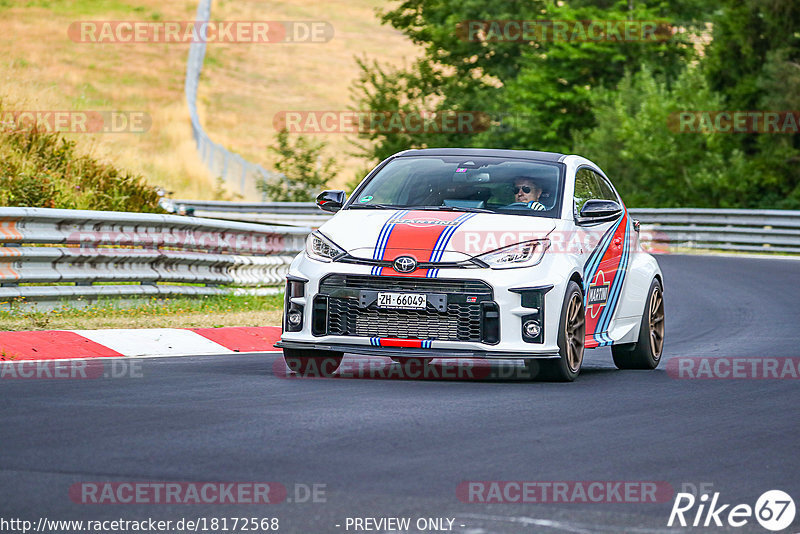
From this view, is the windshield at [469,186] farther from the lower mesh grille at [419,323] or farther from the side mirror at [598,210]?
the lower mesh grille at [419,323]

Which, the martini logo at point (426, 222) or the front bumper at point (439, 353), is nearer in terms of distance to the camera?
the front bumper at point (439, 353)

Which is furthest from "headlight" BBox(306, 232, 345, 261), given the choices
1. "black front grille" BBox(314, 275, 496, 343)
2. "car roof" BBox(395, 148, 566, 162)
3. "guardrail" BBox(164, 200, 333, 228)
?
"guardrail" BBox(164, 200, 333, 228)

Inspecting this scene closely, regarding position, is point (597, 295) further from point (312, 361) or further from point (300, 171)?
point (300, 171)

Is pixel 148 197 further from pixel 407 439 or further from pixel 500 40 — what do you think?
pixel 500 40

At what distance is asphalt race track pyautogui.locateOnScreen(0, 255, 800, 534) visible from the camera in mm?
5590

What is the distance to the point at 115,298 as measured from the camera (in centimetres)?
1420

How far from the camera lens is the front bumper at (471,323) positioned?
9.55 m

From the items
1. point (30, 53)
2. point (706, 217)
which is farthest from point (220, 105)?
point (706, 217)

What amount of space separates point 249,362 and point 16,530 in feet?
20.1

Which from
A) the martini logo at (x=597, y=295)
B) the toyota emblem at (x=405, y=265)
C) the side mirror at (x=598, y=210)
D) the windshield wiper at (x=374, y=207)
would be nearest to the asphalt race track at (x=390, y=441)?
the martini logo at (x=597, y=295)

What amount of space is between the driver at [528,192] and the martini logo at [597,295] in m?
0.75

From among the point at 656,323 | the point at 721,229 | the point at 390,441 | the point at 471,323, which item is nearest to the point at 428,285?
the point at 471,323

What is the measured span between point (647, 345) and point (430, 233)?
3044 millimetres

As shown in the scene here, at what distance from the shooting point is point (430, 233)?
9.77 m
